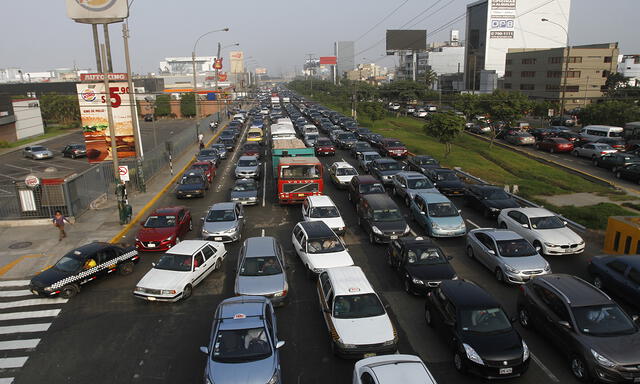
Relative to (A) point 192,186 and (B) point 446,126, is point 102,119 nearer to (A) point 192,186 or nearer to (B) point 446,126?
(A) point 192,186

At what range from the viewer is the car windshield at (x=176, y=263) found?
1478cm

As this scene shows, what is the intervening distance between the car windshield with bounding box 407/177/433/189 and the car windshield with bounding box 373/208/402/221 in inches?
205

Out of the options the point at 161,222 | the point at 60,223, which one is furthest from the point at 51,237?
the point at 161,222

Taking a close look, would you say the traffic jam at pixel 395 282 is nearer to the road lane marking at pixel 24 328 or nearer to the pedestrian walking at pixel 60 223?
the road lane marking at pixel 24 328

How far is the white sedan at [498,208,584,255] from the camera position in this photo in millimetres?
16938

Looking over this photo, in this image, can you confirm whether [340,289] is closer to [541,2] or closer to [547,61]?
[547,61]

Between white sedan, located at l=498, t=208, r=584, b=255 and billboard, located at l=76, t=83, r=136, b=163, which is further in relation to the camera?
billboard, located at l=76, t=83, r=136, b=163

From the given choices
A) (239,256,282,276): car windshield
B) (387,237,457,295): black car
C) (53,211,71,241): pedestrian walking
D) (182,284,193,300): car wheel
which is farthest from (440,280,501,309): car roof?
(53,211,71,241): pedestrian walking

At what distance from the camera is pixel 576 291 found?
11312 millimetres

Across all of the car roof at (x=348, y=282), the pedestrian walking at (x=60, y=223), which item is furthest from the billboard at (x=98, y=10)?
the car roof at (x=348, y=282)

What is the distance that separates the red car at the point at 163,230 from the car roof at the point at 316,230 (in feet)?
19.0

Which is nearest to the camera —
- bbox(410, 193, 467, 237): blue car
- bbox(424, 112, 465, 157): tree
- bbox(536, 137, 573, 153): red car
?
Result: bbox(410, 193, 467, 237): blue car

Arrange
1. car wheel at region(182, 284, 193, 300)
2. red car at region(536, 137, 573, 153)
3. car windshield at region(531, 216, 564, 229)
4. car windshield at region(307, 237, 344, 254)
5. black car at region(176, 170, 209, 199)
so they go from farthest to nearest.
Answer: red car at region(536, 137, 573, 153)
black car at region(176, 170, 209, 199)
car windshield at region(531, 216, 564, 229)
car windshield at region(307, 237, 344, 254)
car wheel at region(182, 284, 193, 300)

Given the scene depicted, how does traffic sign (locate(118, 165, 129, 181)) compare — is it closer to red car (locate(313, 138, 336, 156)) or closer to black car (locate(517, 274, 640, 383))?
red car (locate(313, 138, 336, 156))
